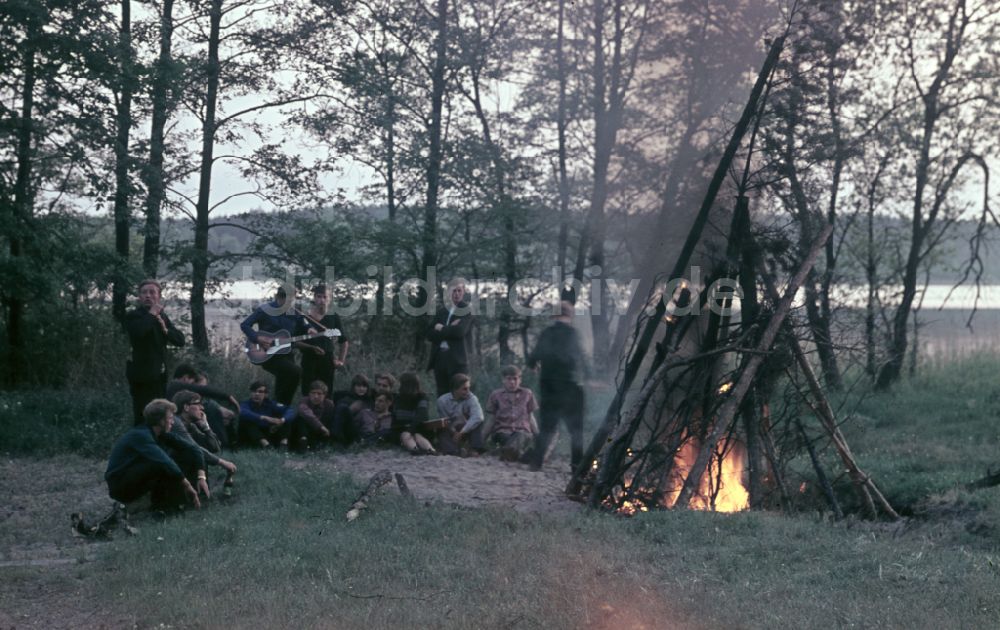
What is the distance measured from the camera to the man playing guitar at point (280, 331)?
42.4 feet

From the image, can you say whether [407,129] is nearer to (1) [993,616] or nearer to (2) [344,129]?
(2) [344,129]

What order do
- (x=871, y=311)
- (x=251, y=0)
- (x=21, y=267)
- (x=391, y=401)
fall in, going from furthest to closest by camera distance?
(x=871, y=311) < (x=251, y=0) < (x=21, y=267) < (x=391, y=401)

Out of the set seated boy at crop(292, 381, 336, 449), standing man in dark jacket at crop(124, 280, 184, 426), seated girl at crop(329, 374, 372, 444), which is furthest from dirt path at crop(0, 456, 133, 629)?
seated girl at crop(329, 374, 372, 444)

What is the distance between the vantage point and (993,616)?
6.06 m

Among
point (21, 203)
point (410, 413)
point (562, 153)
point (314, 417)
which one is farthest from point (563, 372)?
point (562, 153)

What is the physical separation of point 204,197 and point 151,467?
31.2ft

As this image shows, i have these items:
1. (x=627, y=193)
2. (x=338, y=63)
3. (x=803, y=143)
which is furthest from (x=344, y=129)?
(x=803, y=143)

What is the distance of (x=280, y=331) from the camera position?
13.0 m

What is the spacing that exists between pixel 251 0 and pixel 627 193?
8.10 metres

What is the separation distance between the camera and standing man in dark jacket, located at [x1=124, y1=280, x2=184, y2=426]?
1116cm

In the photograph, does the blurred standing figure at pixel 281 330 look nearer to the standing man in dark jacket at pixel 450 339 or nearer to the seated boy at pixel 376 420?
the seated boy at pixel 376 420

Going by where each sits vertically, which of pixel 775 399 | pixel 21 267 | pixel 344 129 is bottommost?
pixel 775 399

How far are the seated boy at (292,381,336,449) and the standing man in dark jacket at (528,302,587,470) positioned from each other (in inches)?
97.2

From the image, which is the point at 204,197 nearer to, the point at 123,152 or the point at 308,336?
the point at 123,152
